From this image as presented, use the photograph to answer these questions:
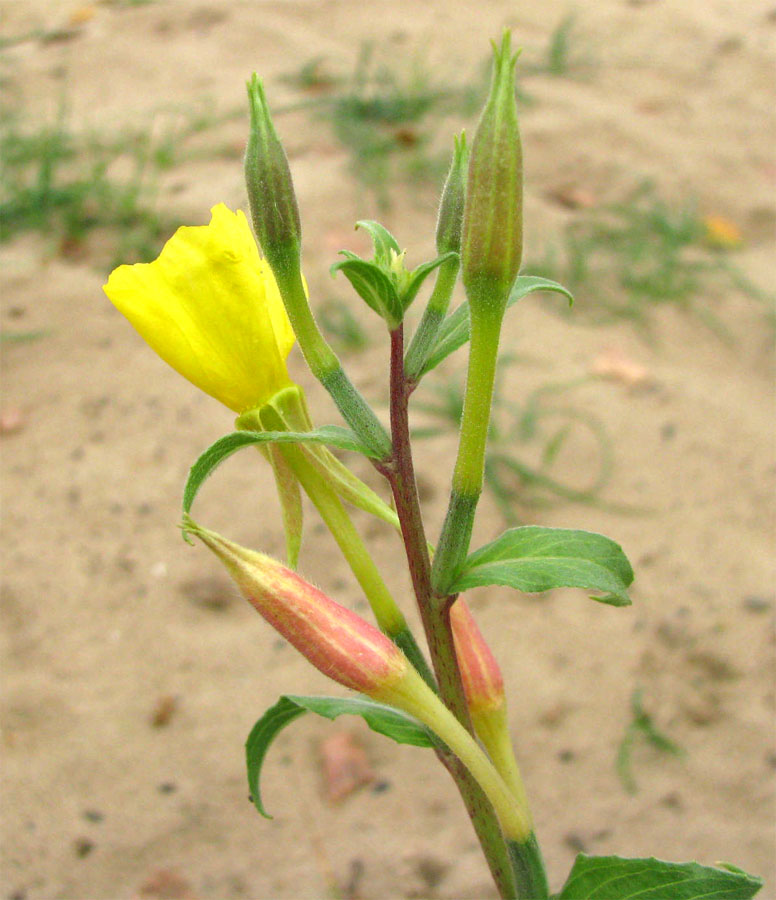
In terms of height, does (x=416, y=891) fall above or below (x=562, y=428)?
below

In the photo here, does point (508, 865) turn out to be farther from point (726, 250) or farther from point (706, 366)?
point (726, 250)

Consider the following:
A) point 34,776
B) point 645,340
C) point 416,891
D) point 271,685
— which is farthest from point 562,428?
point 34,776

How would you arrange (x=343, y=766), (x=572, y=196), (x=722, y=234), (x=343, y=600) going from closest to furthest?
(x=343, y=766), (x=343, y=600), (x=722, y=234), (x=572, y=196)

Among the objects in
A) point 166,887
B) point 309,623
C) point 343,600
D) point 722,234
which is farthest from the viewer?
point 722,234

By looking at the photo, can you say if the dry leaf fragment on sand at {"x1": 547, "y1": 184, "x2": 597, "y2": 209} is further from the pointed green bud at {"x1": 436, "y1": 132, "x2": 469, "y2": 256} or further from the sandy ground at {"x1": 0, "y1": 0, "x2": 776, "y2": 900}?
the pointed green bud at {"x1": 436, "y1": 132, "x2": 469, "y2": 256}

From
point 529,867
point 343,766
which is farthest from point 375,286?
point 343,766

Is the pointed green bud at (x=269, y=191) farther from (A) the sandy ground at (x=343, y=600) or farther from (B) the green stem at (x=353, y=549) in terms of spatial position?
(A) the sandy ground at (x=343, y=600)

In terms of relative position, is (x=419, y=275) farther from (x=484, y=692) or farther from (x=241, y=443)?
(x=484, y=692)
